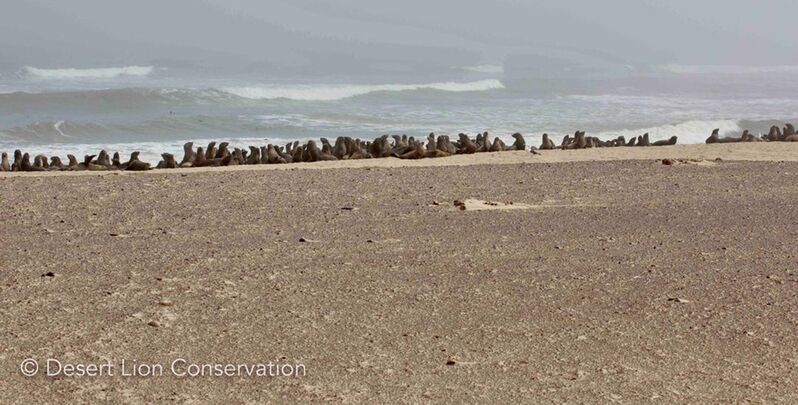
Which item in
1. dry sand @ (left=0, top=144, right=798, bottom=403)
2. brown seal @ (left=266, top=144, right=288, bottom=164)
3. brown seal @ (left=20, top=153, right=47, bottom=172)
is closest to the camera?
dry sand @ (left=0, top=144, right=798, bottom=403)

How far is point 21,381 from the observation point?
445 centimetres

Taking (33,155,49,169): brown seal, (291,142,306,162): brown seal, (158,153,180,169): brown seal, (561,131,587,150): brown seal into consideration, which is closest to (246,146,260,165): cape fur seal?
(291,142,306,162): brown seal

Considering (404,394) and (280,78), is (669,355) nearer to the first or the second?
(404,394)

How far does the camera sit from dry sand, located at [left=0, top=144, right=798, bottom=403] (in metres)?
4.59

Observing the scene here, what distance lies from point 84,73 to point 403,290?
51104 millimetres

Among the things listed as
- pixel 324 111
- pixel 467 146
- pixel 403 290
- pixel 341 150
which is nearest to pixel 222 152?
pixel 341 150

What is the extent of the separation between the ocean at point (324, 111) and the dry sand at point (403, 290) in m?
10.9

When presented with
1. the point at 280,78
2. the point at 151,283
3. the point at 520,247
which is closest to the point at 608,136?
the point at 520,247

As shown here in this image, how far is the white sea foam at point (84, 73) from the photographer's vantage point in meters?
51.6

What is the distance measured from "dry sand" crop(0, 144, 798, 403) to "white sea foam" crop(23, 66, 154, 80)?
43.5 meters

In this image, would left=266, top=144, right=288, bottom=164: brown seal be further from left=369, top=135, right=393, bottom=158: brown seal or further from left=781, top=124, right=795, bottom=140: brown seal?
left=781, top=124, right=795, bottom=140: brown seal

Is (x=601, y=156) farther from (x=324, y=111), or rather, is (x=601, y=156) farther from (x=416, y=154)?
(x=324, y=111)

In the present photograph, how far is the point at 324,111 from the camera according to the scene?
34312 millimetres

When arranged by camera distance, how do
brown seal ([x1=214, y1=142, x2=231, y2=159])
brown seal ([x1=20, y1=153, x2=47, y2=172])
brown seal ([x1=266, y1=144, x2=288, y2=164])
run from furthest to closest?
brown seal ([x1=214, y1=142, x2=231, y2=159]) < brown seal ([x1=266, y1=144, x2=288, y2=164]) < brown seal ([x1=20, y1=153, x2=47, y2=172])
